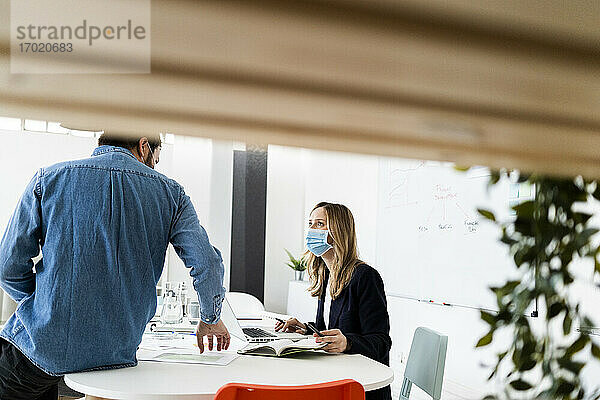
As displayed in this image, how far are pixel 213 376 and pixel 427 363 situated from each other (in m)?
0.87

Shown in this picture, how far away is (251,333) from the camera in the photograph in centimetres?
250

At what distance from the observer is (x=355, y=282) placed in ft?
8.44

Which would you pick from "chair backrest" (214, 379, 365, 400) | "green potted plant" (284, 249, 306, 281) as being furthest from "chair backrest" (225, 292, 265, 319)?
"green potted plant" (284, 249, 306, 281)

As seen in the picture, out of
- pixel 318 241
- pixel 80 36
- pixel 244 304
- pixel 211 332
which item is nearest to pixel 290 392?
pixel 211 332

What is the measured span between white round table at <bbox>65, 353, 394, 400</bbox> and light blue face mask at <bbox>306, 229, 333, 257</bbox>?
24.2 inches

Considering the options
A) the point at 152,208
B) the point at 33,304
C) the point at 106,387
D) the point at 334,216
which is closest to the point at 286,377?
the point at 106,387

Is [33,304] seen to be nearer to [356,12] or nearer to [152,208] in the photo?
[152,208]

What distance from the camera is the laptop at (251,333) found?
238cm

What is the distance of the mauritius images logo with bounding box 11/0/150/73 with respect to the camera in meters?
0.19

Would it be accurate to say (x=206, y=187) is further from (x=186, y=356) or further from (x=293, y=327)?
(x=186, y=356)

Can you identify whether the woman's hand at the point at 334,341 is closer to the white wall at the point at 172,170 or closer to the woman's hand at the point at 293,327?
the woman's hand at the point at 293,327

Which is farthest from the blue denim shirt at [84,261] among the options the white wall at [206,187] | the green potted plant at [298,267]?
the green potted plant at [298,267]

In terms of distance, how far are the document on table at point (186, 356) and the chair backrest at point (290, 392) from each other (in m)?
0.51

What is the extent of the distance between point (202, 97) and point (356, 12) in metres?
0.07
